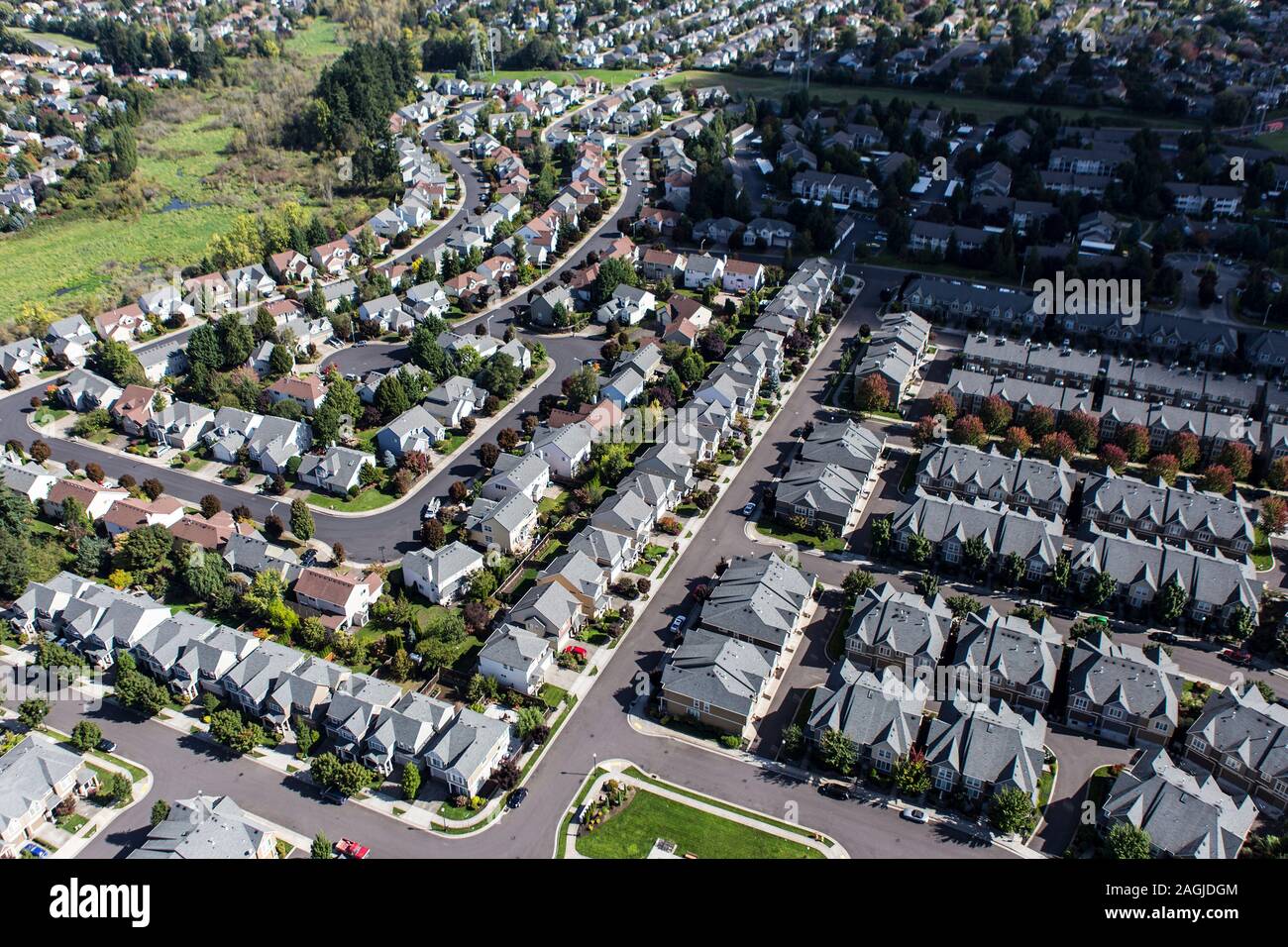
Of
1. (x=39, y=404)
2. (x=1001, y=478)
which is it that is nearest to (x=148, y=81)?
(x=39, y=404)

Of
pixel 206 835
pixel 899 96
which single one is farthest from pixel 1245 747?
pixel 899 96

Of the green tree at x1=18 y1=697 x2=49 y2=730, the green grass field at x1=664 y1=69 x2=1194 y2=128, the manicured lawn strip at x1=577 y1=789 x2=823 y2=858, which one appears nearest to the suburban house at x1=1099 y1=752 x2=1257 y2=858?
the manicured lawn strip at x1=577 y1=789 x2=823 y2=858

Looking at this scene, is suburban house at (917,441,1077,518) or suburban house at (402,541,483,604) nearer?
suburban house at (402,541,483,604)

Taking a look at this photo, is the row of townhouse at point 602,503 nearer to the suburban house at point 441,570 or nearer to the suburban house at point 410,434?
the suburban house at point 441,570

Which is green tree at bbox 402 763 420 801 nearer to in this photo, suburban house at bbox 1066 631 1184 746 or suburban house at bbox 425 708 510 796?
suburban house at bbox 425 708 510 796

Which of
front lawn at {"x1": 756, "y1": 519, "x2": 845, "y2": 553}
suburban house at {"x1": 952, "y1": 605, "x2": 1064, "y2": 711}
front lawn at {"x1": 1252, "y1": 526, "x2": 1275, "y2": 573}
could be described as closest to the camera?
suburban house at {"x1": 952, "y1": 605, "x2": 1064, "y2": 711}

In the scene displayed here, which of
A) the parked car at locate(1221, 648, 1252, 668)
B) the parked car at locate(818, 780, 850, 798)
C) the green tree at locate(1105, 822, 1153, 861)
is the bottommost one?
the parked car at locate(818, 780, 850, 798)

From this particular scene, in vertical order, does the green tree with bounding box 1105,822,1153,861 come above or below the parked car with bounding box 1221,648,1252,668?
below

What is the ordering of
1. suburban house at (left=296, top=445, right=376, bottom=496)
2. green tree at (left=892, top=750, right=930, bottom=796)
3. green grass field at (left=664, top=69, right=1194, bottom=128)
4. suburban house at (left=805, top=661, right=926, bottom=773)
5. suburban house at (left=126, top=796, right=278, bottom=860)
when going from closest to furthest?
1. suburban house at (left=126, top=796, right=278, bottom=860)
2. green tree at (left=892, top=750, right=930, bottom=796)
3. suburban house at (left=805, top=661, right=926, bottom=773)
4. suburban house at (left=296, top=445, right=376, bottom=496)
5. green grass field at (left=664, top=69, right=1194, bottom=128)
